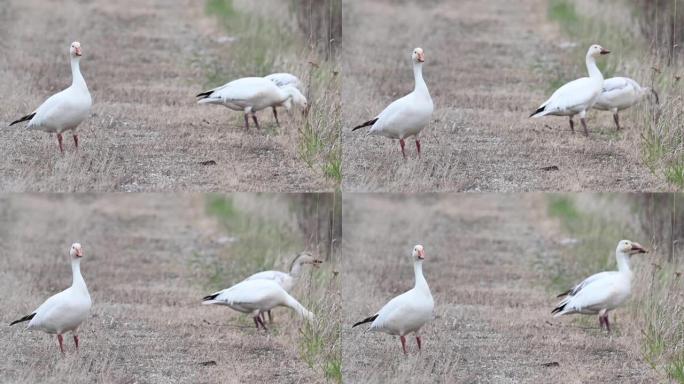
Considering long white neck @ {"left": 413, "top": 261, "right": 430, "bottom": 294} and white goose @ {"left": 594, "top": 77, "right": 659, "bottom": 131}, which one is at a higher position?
white goose @ {"left": 594, "top": 77, "right": 659, "bottom": 131}

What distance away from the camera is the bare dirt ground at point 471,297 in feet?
40.8

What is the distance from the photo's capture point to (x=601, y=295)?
41.7ft

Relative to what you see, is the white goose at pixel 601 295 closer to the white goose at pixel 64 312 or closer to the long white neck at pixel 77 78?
the white goose at pixel 64 312

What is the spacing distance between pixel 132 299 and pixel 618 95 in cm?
457

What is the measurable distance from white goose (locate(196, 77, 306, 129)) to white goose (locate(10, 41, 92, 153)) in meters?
1.09

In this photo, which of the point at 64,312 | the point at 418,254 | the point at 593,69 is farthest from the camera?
the point at 593,69

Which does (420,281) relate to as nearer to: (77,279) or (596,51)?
(77,279)

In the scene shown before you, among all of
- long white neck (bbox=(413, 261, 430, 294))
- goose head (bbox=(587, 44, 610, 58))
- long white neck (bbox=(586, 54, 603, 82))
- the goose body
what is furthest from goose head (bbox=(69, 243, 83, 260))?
goose head (bbox=(587, 44, 610, 58))

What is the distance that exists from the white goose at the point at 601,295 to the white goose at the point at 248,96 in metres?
2.91

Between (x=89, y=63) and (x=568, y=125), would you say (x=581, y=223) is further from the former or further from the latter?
(x=89, y=63)

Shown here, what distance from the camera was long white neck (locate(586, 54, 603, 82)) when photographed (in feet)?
44.6

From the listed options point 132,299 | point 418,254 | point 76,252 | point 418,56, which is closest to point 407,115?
point 418,56

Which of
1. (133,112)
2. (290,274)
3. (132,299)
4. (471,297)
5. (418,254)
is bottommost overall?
(132,299)

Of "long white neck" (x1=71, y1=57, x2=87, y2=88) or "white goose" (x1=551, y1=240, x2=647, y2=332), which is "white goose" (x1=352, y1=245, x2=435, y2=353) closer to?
"white goose" (x1=551, y1=240, x2=647, y2=332)
